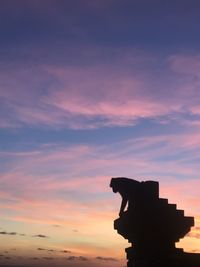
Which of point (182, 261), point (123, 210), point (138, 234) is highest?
point (123, 210)

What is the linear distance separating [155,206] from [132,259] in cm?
208

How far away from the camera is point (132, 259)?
12.8 m

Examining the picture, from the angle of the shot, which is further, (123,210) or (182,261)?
(123,210)

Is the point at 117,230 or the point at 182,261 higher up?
the point at 117,230

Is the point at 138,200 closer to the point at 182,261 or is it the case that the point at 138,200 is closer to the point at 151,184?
the point at 151,184

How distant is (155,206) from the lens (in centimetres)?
1239

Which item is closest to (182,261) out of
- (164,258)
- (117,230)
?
(164,258)

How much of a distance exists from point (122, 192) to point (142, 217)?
44.4 inches

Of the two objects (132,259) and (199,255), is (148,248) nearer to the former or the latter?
(132,259)

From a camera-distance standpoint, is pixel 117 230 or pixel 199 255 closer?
pixel 199 255

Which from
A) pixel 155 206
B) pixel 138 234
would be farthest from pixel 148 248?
pixel 155 206

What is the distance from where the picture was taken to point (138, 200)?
12.6 metres

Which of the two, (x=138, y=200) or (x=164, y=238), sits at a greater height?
(x=138, y=200)

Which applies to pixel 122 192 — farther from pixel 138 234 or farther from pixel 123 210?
pixel 138 234
